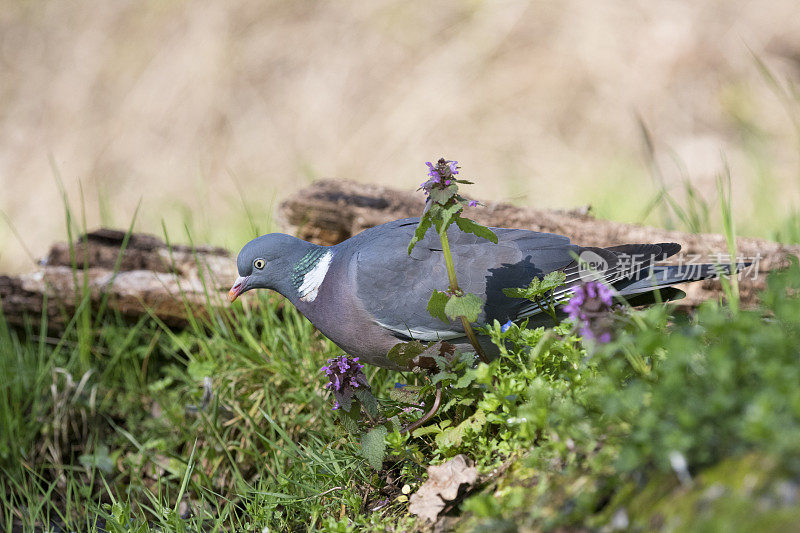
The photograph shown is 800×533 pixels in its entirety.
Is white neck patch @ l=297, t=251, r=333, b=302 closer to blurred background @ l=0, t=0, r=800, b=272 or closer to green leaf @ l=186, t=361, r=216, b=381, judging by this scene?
green leaf @ l=186, t=361, r=216, b=381

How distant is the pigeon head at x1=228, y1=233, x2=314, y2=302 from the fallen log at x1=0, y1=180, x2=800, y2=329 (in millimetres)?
758

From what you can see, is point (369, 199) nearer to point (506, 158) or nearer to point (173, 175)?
point (506, 158)

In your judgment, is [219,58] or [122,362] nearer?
[122,362]

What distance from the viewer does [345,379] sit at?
2176 millimetres

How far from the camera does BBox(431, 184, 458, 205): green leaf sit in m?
1.93

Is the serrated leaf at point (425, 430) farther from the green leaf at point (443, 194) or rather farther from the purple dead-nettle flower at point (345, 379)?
the green leaf at point (443, 194)

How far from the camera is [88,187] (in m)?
9.23

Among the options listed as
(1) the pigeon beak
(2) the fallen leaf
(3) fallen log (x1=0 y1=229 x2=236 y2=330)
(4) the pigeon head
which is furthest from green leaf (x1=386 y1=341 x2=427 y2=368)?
(3) fallen log (x1=0 y1=229 x2=236 y2=330)

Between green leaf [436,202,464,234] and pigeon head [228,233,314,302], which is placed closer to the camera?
green leaf [436,202,464,234]

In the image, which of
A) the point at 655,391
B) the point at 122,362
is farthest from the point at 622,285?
the point at 122,362

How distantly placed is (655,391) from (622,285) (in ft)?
4.83

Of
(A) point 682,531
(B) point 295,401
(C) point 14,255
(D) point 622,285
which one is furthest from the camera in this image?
(C) point 14,255

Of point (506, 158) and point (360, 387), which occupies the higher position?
point (506, 158)

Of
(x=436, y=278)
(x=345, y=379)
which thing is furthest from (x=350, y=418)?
(x=436, y=278)
